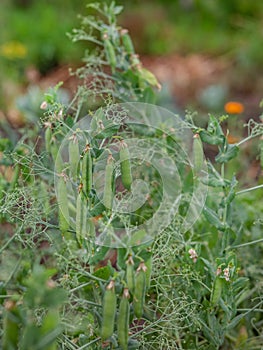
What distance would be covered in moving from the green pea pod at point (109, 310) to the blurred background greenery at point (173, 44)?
9.72 ft

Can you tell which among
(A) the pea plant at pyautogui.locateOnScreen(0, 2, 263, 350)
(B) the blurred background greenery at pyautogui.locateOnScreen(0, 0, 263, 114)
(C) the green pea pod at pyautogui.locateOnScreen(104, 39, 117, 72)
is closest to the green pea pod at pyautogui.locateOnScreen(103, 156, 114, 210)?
(A) the pea plant at pyautogui.locateOnScreen(0, 2, 263, 350)

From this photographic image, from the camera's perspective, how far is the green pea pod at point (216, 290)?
53.2 inches

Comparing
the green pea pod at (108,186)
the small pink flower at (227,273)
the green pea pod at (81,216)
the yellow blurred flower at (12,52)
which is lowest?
the small pink flower at (227,273)

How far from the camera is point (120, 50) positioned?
1903 mm

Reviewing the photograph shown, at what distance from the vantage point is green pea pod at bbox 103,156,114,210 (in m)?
1.26

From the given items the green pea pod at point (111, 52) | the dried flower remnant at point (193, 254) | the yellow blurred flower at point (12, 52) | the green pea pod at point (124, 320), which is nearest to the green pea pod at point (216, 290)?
the dried flower remnant at point (193, 254)

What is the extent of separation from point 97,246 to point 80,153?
21 centimetres

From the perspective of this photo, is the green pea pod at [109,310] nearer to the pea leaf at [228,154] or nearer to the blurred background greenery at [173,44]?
the pea leaf at [228,154]

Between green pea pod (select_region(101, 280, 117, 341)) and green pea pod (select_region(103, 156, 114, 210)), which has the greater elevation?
green pea pod (select_region(103, 156, 114, 210))

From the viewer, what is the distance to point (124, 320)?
1167mm

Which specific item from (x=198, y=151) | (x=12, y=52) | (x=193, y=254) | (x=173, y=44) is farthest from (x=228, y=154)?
(x=173, y=44)

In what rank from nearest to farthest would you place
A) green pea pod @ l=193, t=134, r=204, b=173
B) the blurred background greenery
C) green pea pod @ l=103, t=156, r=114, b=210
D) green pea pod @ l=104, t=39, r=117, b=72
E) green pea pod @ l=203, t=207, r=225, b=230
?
green pea pod @ l=103, t=156, r=114, b=210 < green pea pod @ l=193, t=134, r=204, b=173 < green pea pod @ l=203, t=207, r=225, b=230 < green pea pod @ l=104, t=39, r=117, b=72 < the blurred background greenery

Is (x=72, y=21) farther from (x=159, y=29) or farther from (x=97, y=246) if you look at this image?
(x=97, y=246)

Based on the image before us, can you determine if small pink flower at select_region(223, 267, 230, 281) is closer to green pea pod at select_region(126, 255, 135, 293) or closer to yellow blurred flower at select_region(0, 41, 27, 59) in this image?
green pea pod at select_region(126, 255, 135, 293)
